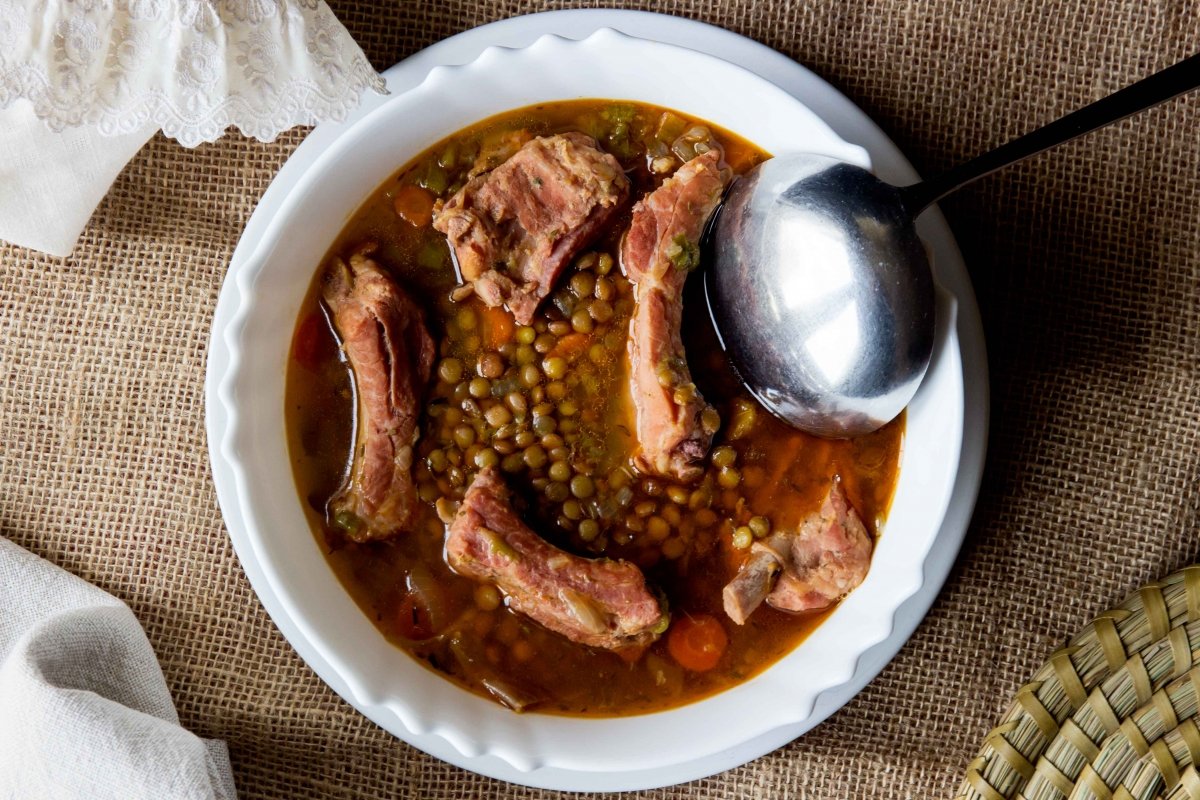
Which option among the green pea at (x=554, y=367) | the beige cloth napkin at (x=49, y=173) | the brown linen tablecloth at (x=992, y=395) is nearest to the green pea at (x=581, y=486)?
the green pea at (x=554, y=367)

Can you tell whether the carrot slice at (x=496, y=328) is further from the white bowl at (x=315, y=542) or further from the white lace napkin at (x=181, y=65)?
the white lace napkin at (x=181, y=65)

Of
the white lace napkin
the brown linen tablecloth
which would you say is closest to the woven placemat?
Answer: the brown linen tablecloth

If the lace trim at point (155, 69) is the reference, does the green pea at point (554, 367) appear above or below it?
below

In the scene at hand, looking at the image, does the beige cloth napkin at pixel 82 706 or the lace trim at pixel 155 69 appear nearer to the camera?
the lace trim at pixel 155 69

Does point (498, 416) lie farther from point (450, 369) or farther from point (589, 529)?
point (589, 529)

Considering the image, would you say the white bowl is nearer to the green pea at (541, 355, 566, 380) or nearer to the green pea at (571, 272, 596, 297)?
the green pea at (571, 272, 596, 297)

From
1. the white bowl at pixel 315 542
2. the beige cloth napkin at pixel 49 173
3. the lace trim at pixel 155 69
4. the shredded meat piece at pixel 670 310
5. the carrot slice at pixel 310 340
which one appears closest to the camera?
the lace trim at pixel 155 69
